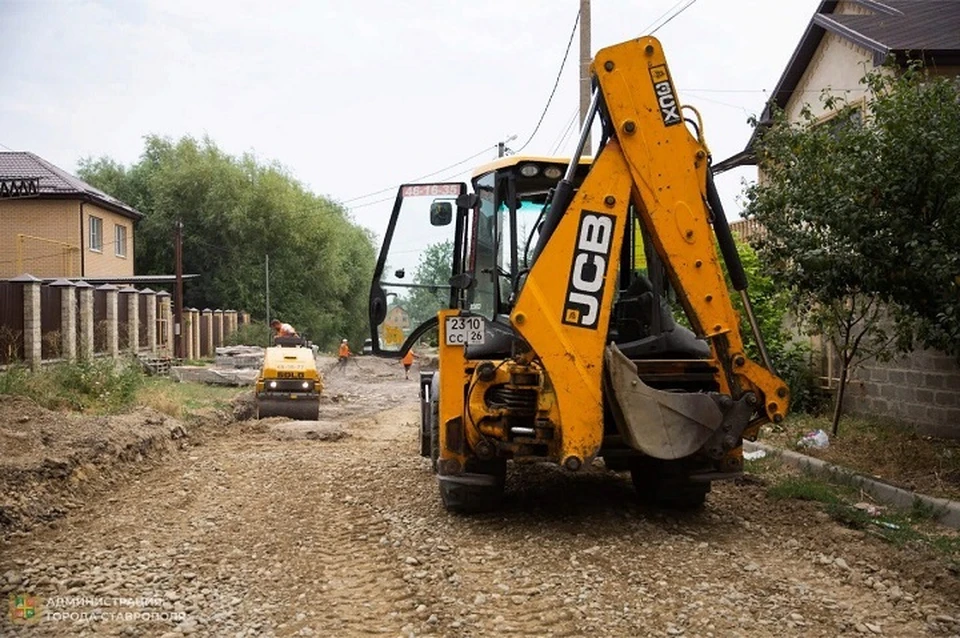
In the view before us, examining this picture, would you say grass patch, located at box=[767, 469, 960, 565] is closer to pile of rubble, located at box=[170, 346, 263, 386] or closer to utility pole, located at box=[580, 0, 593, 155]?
utility pole, located at box=[580, 0, 593, 155]

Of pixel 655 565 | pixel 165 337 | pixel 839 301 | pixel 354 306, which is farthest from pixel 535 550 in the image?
pixel 354 306

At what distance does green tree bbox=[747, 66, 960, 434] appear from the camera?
325 inches

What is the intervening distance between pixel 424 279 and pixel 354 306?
47.5 meters

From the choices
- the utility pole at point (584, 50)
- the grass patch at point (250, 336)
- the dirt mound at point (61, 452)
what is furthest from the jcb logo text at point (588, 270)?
the grass patch at point (250, 336)

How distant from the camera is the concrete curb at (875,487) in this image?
770 cm

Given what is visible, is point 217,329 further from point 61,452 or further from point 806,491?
point 806,491

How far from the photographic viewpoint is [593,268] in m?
6.95

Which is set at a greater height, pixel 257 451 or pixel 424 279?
pixel 424 279

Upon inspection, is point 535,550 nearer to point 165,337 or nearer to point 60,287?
point 60,287

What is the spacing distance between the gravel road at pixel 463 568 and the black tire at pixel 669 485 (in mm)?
140

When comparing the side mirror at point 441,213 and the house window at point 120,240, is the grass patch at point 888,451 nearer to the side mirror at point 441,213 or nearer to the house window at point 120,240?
the side mirror at point 441,213

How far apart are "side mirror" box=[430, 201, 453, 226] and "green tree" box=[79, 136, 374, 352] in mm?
38152

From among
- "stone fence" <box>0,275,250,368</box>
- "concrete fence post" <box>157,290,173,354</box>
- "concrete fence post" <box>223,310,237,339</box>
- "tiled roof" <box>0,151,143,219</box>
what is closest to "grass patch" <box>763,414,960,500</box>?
"stone fence" <box>0,275,250,368</box>

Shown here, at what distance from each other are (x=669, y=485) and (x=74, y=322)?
16.6 meters
